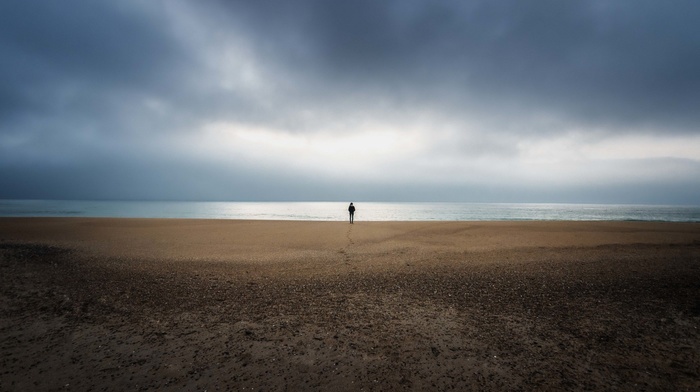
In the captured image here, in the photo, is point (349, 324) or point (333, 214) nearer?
point (349, 324)

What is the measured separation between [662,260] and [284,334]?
17386mm

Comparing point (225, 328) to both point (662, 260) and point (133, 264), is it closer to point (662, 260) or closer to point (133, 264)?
point (133, 264)

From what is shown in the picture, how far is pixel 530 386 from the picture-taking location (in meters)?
4.90

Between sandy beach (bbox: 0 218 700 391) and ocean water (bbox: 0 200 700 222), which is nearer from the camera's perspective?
sandy beach (bbox: 0 218 700 391)

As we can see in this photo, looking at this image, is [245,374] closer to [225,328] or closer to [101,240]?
[225,328]

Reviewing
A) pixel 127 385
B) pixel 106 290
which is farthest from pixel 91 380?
pixel 106 290

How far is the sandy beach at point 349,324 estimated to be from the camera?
518cm

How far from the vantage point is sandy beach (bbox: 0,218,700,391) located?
17.0 ft

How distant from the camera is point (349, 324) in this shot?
7.16 meters

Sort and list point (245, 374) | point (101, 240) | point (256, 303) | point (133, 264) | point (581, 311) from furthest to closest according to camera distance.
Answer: point (101, 240), point (133, 264), point (256, 303), point (581, 311), point (245, 374)

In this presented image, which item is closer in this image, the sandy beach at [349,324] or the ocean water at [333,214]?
the sandy beach at [349,324]

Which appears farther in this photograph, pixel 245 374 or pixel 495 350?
pixel 495 350

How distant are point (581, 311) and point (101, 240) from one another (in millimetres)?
26374

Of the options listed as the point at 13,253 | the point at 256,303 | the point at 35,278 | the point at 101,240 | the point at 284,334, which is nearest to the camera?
the point at 284,334
